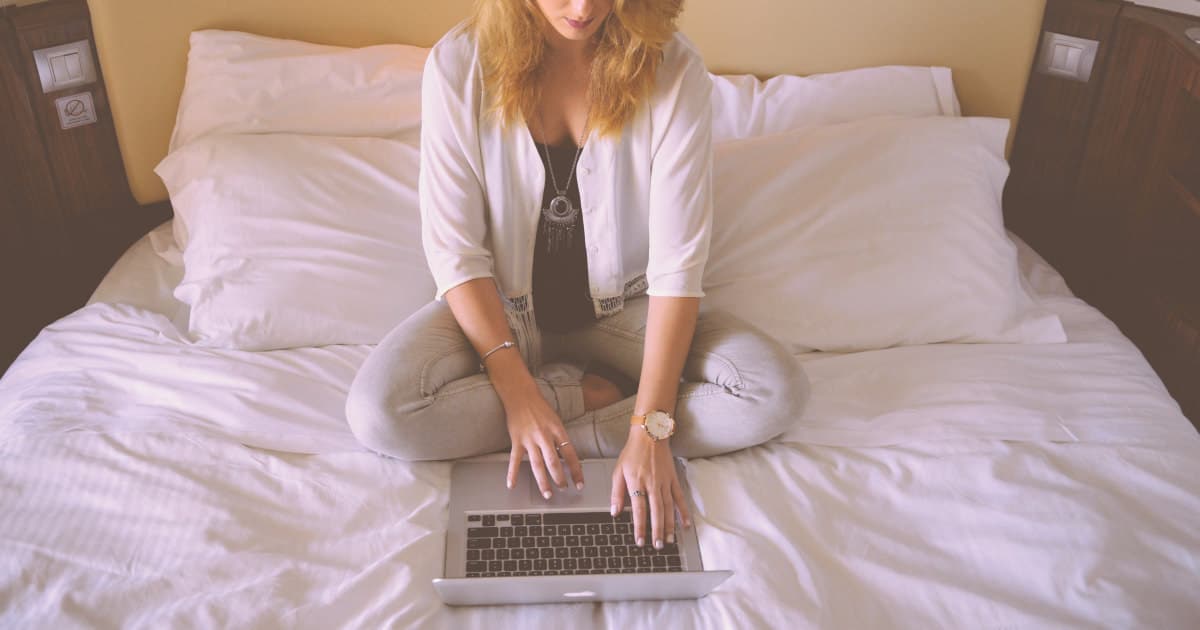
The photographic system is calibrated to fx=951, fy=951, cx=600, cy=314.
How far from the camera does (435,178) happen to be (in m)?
1.43

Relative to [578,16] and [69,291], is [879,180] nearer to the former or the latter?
[578,16]

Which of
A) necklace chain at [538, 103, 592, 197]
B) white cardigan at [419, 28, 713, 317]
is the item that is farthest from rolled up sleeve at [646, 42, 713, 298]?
necklace chain at [538, 103, 592, 197]

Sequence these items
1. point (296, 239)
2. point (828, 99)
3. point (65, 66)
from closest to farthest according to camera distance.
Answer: point (296, 239)
point (65, 66)
point (828, 99)

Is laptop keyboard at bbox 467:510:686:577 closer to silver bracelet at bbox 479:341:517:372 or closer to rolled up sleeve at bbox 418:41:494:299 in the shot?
silver bracelet at bbox 479:341:517:372

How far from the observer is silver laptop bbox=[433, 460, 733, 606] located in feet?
3.79

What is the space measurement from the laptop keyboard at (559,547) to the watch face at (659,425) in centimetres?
12

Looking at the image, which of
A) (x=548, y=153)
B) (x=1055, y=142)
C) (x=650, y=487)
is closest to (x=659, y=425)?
(x=650, y=487)

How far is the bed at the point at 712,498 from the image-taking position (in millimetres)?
1154

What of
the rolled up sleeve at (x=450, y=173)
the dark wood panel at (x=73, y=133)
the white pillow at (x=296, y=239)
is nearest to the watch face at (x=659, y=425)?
the rolled up sleeve at (x=450, y=173)

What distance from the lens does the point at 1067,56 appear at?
1984 mm

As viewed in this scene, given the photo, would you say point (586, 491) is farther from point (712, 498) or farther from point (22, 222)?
point (22, 222)

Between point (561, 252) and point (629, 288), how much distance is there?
130mm

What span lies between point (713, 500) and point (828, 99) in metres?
0.98

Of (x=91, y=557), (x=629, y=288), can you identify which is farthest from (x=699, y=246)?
(x=91, y=557)
